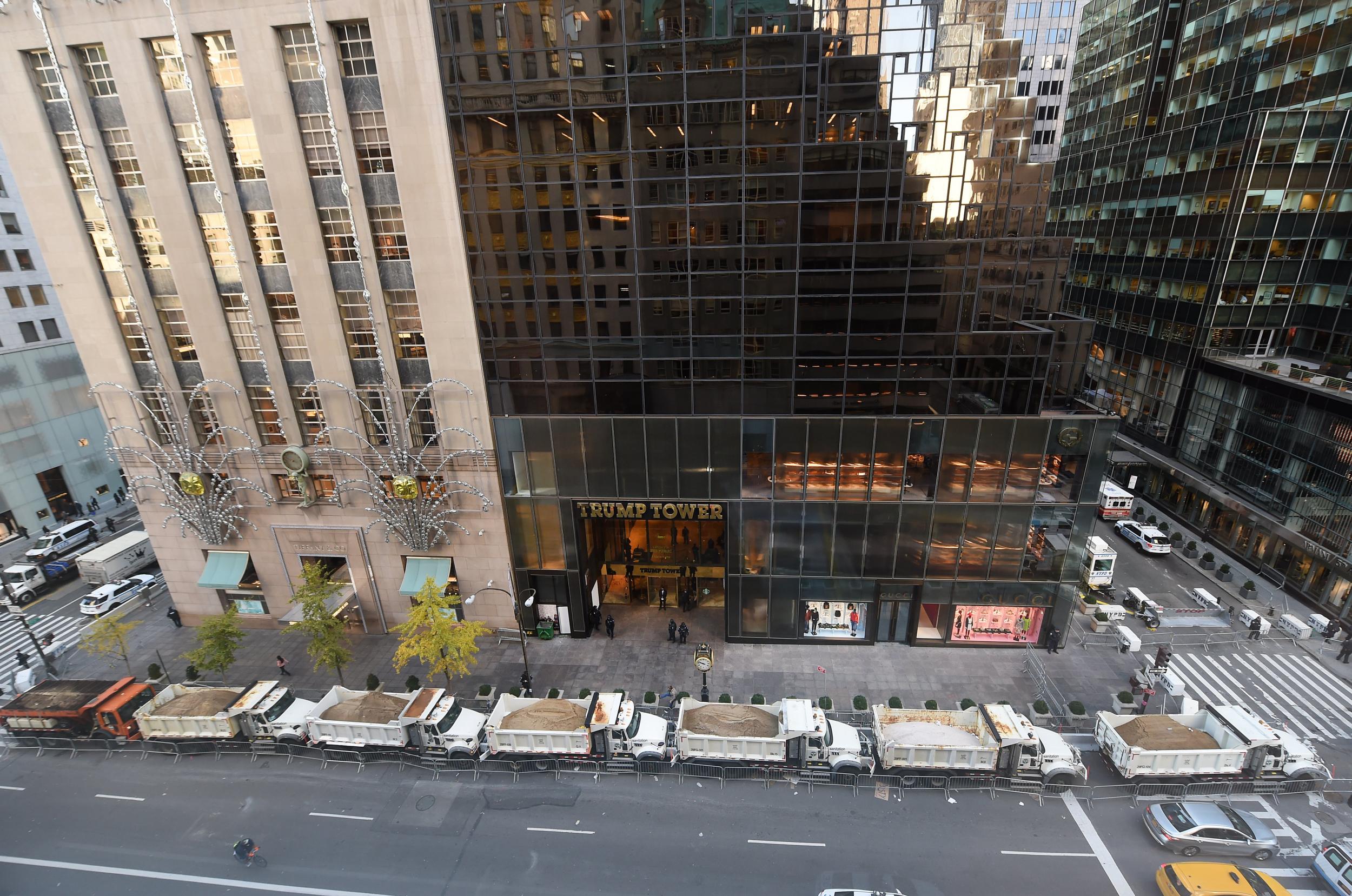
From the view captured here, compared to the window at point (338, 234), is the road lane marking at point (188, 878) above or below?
below

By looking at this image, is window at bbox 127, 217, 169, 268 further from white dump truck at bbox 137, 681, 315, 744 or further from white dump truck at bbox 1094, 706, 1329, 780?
white dump truck at bbox 1094, 706, 1329, 780

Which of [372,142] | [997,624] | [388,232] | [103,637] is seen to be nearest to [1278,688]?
[997,624]

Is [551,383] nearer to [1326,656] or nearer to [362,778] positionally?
[362,778]

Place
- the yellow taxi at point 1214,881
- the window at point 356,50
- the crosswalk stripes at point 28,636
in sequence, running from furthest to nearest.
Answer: the crosswalk stripes at point 28,636 < the window at point 356,50 < the yellow taxi at point 1214,881

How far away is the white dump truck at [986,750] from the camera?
819 inches

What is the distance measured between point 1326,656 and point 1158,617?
669cm

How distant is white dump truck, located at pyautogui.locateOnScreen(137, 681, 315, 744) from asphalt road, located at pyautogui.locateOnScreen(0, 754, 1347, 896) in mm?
1382

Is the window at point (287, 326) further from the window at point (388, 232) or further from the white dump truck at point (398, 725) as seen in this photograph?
the white dump truck at point (398, 725)

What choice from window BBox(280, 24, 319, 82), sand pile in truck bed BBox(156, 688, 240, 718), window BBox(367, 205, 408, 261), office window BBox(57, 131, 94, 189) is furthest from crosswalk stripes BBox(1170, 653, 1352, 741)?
office window BBox(57, 131, 94, 189)

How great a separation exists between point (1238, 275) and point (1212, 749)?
3315 cm

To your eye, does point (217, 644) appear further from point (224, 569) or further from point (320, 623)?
point (224, 569)

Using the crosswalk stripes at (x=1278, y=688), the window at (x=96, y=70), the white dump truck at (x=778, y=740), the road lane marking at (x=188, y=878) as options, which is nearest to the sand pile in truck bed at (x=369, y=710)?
the road lane marking at (x=188, y=878)

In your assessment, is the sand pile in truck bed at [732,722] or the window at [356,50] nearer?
the sand pile in truck bed at [732,722]

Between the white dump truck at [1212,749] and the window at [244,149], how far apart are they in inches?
1627
